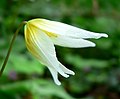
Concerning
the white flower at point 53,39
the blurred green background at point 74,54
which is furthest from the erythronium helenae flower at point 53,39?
the blurred green background at point 74,54

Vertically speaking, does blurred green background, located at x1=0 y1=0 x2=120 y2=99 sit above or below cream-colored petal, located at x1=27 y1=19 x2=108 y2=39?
below

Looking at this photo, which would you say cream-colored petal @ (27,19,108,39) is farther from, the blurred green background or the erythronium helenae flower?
the blurred green background

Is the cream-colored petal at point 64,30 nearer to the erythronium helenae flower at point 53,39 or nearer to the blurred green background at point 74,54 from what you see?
the erythronium helenae flower at point 53,39

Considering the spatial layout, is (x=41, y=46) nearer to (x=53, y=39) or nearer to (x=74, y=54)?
(x=53, y=39)

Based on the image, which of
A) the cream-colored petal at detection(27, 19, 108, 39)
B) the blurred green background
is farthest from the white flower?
the blurred green background

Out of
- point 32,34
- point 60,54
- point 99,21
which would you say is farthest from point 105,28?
point 32,34

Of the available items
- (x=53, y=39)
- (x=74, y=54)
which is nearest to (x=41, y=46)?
(x=53, y=39)

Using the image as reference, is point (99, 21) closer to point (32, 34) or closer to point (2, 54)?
point (2, 54)
